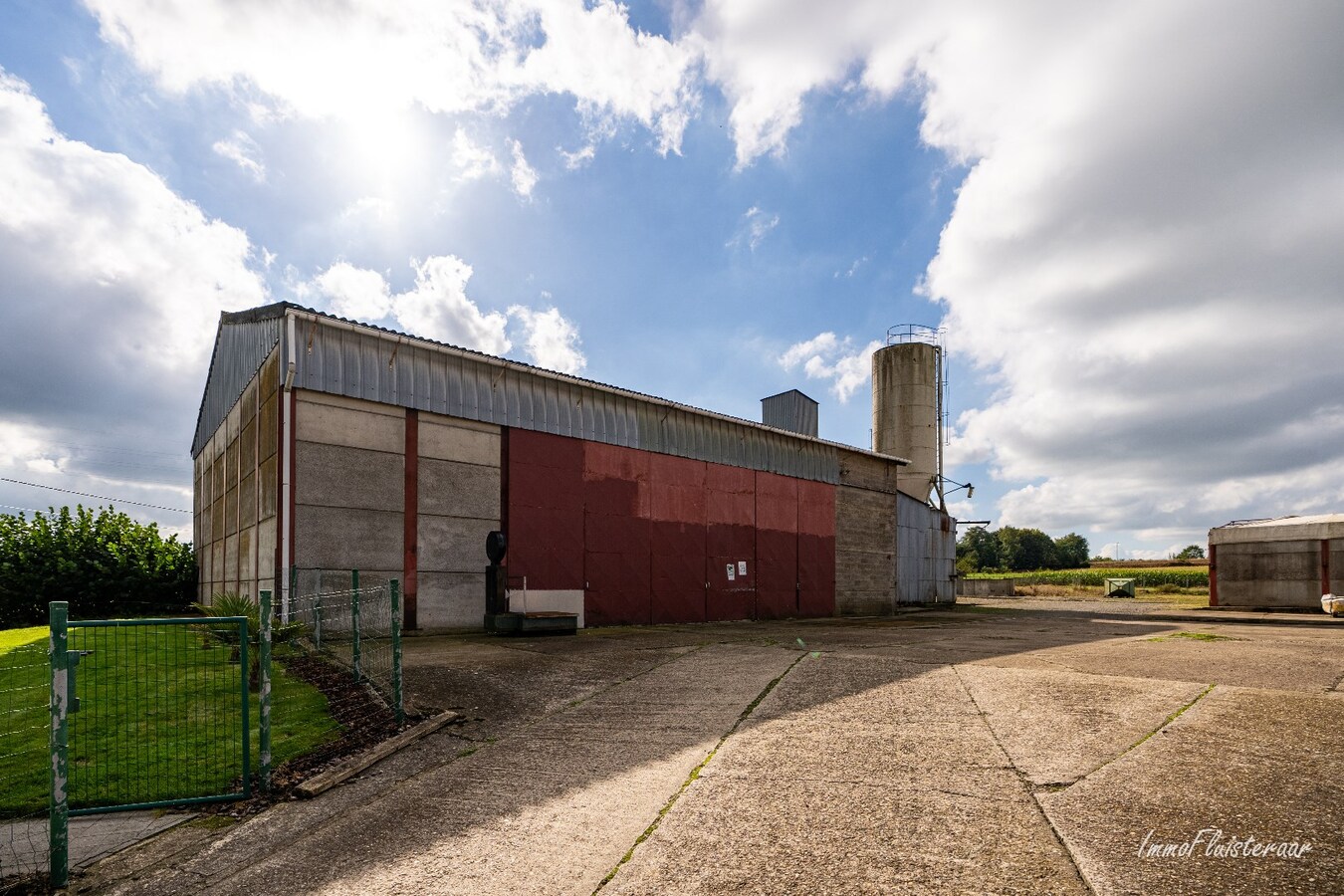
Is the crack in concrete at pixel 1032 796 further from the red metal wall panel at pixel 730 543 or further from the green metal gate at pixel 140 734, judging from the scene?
the red metal wall panel at pixel 730 543

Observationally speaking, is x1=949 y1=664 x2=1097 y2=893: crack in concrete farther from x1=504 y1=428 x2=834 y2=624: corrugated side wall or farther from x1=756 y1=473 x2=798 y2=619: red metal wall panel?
x1=756 y1=473 x2=798 y2=619: red metal wall panel

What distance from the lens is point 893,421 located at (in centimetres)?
4262

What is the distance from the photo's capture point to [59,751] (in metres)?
5.04

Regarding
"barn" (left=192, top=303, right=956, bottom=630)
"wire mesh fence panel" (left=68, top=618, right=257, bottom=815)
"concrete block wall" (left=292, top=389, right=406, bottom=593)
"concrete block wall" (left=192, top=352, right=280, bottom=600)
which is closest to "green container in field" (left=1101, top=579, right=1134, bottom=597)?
"barn" (left=192, top=303, right=956, bottom=630)

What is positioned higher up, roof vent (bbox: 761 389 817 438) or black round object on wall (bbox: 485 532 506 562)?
roof vent (bbox: 761 389 817 438)

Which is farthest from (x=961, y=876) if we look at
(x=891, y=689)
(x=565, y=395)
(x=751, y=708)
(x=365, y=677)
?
(x=565, y=395)

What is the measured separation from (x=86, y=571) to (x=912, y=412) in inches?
1510

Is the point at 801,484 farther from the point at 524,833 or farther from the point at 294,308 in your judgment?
the point at 524,833

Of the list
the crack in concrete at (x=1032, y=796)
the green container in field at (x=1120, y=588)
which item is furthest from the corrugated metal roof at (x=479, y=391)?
the green container in field at (x=1120, y=588)

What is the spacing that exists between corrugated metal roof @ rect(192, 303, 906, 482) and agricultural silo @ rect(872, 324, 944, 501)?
16473mm

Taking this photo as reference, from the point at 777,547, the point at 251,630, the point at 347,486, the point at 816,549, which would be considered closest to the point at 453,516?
the point at 347,486

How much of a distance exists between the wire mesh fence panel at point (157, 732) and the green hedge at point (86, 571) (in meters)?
19.2

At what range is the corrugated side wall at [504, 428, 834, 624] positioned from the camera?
19.7m

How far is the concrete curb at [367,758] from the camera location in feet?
21.1
